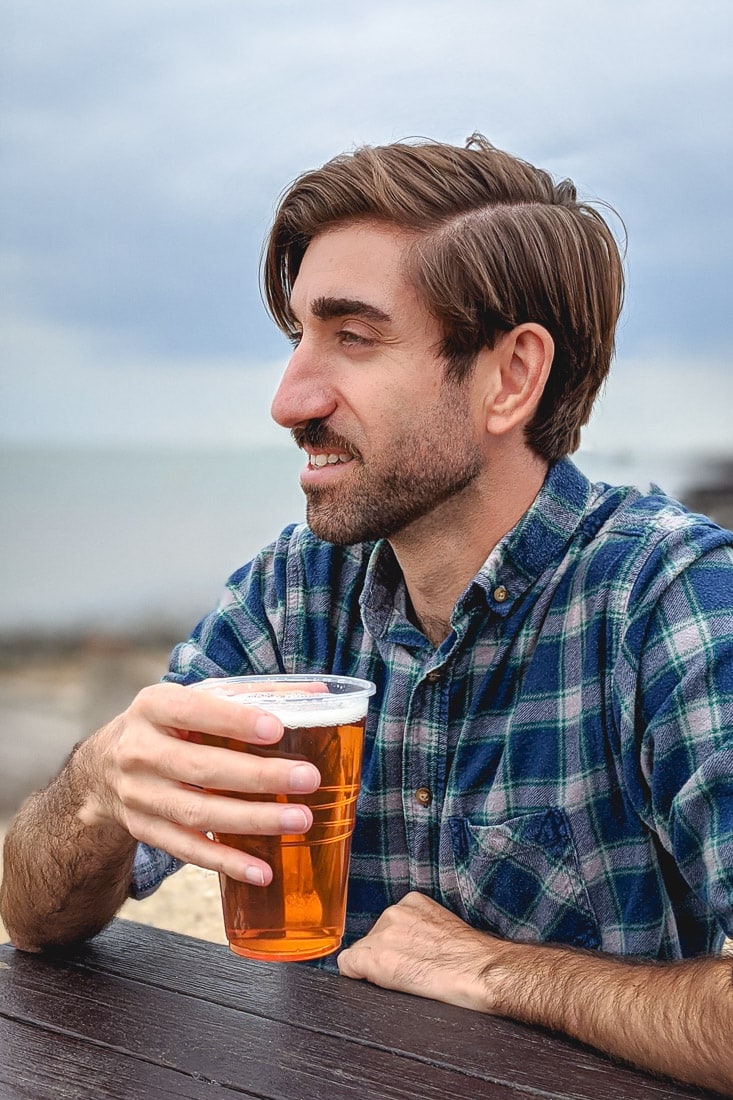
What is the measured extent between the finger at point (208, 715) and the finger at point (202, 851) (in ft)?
0.39

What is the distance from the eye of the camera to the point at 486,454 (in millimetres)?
1832

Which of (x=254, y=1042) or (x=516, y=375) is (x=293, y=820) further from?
(x=516, y=375)

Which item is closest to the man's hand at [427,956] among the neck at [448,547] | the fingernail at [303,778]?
A: the fingernail at [303,778]

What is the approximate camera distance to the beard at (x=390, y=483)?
68.2 inches

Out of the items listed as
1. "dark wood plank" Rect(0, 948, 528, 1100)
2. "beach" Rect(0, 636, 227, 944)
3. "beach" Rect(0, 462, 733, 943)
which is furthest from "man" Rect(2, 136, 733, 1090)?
"beach" Rect(0, 636, 227, 944)

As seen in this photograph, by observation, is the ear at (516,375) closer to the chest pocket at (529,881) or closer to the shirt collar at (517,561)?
the shirt collar at (517,561)

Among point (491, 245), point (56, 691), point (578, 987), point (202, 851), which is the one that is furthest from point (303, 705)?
point (56, 691)

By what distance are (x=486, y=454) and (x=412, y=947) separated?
2.71ft

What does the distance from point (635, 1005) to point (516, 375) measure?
→ 1096 millimetres

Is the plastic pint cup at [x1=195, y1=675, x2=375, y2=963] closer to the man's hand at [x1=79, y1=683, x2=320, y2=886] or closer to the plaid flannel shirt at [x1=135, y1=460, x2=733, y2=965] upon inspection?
the man's hand at [x1=79, y1=683, x2=320, y2=886]

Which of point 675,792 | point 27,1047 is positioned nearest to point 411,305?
point 675,792

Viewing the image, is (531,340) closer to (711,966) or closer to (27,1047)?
(711,966)

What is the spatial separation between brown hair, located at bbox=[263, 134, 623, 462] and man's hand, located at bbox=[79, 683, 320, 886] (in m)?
0.90

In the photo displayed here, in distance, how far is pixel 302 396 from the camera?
1721mm
